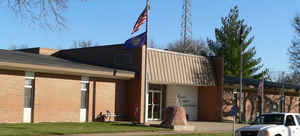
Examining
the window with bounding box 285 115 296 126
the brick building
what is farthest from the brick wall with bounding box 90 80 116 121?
the window with bounding box 285 115 296 126

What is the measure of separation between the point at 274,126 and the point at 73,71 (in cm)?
1302

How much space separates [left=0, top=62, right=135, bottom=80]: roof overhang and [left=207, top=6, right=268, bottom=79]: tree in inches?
1228

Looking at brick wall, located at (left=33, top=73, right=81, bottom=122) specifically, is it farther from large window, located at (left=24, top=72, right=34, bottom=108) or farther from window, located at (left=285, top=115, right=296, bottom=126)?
window, located at (left=285, top=115, right=296, bottom=126)

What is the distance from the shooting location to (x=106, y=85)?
28.4m

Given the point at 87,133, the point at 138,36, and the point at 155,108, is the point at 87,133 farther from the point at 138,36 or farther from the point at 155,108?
the point at 155,108

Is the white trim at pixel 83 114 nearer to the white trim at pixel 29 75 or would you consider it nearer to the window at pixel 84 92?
the window at pixel 84 92

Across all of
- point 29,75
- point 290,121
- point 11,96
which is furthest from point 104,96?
point 290,121

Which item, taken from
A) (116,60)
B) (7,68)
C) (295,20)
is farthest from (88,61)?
(295,20)

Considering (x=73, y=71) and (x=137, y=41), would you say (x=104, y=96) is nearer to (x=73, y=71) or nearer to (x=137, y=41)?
(x=73, y=71)

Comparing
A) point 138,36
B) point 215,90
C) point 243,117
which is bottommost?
point 243,117

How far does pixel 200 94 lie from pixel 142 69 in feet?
26.3

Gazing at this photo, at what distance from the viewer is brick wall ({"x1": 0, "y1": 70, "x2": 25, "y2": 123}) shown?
75.5 ft

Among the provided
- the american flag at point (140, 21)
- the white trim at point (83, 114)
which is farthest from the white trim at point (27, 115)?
the american flag at point (140, 21)

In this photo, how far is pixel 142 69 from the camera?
28.2 m
